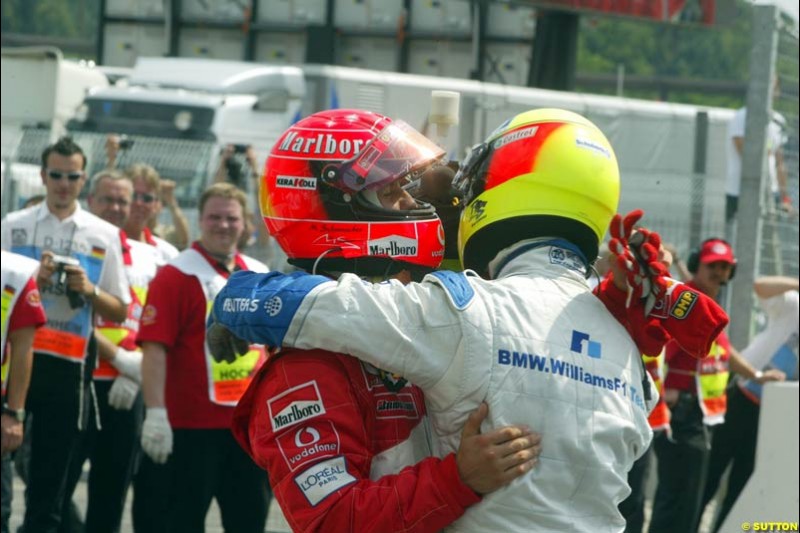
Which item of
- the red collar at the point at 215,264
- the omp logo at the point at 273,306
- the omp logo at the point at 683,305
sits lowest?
the red collar at the point at 215,264

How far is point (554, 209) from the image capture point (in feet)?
9.48

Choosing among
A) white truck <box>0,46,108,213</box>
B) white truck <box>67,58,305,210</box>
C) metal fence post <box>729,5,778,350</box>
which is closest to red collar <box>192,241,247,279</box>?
metal fence post <box>729,5,778,350</box>

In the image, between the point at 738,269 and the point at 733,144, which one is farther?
the point at 733,144

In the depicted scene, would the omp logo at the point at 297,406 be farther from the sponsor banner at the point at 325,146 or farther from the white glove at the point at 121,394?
the white glove at the point at 121,394

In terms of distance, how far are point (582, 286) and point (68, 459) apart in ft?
15.5

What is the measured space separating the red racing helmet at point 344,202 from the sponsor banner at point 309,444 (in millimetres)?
405

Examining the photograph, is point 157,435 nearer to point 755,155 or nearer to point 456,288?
point 755,155

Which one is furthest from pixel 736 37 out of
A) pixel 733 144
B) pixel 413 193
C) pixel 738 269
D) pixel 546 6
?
pixel 413 193

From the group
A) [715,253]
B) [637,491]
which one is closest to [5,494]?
[637,491]

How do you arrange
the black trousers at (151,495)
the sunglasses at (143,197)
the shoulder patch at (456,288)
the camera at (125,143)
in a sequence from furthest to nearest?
the camera at (125,143) → the sunglasses at (143,197) → the black trousers at (151,495) → the shoulder patch at (456,288)

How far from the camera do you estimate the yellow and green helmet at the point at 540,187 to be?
2.89 meters

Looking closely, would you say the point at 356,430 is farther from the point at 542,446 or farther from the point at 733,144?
the point at 733,144

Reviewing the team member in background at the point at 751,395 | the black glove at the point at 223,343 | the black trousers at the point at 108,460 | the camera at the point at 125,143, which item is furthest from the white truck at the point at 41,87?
the black glove at the point at 223,343

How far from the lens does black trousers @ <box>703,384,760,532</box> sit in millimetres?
8984
